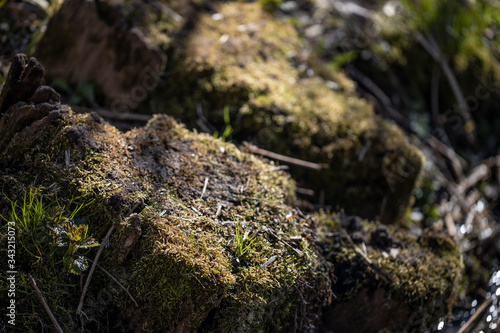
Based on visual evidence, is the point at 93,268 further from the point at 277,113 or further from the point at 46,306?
the point at 277,113

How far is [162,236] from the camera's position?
1918mm

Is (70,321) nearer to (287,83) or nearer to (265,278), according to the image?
(265,278)

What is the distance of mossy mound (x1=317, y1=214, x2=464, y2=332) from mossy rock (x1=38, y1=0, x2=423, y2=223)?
760 millimetres

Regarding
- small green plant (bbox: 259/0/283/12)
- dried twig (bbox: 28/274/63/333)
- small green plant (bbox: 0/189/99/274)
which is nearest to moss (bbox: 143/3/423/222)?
small green plant (bbox: 259/0/283/12)

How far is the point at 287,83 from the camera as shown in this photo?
3777 millimetres

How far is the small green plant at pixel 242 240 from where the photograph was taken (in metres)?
2.01

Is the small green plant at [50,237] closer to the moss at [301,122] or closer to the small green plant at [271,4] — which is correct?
the moss at [301,122]

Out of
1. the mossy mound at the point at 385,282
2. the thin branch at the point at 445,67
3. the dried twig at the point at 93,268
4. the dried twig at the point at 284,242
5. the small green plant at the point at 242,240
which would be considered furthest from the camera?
the thin branch at the point at 445,67

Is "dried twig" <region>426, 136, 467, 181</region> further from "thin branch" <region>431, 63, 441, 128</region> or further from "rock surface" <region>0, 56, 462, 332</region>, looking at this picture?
"rock surface" <region>0, 56, 462, 332</region>

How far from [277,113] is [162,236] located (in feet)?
6.02

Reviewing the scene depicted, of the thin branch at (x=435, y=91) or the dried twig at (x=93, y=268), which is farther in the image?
the thin branch at (x=435, y=91)

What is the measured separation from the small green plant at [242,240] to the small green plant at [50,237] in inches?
26.2

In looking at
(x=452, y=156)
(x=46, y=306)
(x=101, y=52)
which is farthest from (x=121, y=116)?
(x=452, y=156)

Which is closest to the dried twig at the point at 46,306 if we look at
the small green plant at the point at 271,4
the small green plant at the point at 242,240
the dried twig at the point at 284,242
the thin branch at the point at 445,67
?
the small green plant at the point at 242,240
